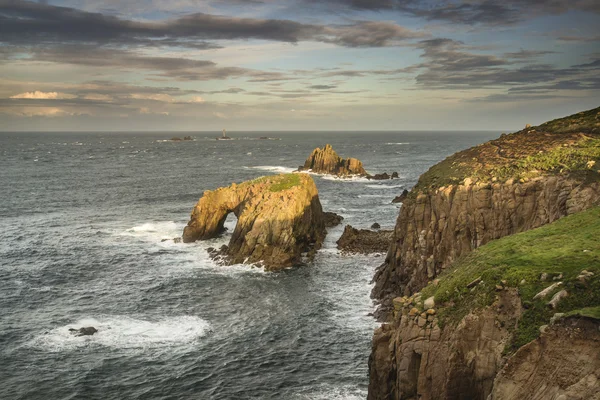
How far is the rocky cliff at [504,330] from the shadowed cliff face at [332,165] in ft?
364

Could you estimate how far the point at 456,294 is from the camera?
77.9 ft

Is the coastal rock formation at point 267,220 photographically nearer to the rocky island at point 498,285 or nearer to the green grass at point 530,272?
the rocky island at point 498,285

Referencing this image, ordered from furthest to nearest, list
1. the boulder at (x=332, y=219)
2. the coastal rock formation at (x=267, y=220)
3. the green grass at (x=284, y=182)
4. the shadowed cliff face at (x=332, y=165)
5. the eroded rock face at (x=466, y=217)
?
the shadowed cliff face at (x=332, y=165), the boulder at (x=332, y=219), the green grass at (x=284, y=182), the coastal rock formation at (x=267, y=220), the eroded rock face at (x=466, y=217)

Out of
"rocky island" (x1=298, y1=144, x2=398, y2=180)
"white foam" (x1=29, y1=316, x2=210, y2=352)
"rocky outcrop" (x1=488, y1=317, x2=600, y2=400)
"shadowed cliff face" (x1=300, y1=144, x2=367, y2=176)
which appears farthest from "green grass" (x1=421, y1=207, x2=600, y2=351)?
"shadowed cliff face" (x1=300, y1=144, x2=367, y2=176)

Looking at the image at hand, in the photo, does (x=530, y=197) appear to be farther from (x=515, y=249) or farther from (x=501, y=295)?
(x=501, y=295)

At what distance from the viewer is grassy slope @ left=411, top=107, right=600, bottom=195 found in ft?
141

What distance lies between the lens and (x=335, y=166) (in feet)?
471

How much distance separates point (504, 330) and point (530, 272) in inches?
138

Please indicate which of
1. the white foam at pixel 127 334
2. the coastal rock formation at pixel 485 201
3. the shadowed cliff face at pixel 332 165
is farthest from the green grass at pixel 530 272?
the shadowed cliff face at pixel 332 165

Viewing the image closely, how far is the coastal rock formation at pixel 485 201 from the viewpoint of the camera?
40.1 metres

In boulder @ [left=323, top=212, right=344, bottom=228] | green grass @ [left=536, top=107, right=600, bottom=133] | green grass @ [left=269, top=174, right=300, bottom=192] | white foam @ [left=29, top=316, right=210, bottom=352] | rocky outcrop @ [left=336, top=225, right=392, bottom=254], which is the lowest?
white foam @ [left=29, top=316, right=210, bottom=352]

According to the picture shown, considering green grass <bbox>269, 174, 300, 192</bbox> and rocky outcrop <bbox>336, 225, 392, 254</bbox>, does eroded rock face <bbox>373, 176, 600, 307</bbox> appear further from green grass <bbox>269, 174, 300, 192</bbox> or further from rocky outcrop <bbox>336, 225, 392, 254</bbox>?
green grass <bbox>269, 174, 300, 192</bbox>

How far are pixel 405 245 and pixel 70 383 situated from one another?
28513 mm

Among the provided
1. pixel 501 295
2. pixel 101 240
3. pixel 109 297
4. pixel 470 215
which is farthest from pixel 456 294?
pixel 101 240
